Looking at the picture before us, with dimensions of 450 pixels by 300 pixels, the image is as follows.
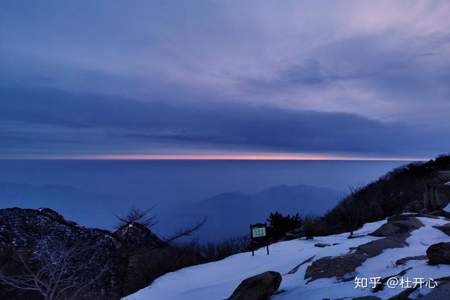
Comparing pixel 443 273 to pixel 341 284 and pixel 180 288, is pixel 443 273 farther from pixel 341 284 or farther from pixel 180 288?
pixel 180 288

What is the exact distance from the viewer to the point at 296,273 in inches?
275

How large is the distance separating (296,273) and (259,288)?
149 centimetres

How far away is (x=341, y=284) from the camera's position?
5516mm

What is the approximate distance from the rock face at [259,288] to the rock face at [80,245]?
264 inches

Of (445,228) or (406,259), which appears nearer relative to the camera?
(406,259)

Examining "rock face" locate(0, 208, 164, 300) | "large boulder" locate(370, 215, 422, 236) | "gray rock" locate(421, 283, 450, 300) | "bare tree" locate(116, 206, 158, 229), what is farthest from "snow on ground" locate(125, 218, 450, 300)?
"bare tree" locate(116, 206, 158, 229)

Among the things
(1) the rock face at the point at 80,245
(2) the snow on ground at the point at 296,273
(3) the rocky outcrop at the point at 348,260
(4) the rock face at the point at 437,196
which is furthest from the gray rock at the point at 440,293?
(4) the rock face at the point at 437,196

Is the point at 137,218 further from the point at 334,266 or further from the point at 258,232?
the point at 334,266

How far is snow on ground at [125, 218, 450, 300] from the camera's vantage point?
5316mm

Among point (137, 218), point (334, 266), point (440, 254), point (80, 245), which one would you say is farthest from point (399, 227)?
point (137, 218)

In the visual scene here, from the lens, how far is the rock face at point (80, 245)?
44.0 feet

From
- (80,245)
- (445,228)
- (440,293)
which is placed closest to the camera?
(440,293)

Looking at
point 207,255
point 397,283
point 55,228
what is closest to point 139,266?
point 207,255

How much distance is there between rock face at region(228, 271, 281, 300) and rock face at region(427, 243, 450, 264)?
216 cm
